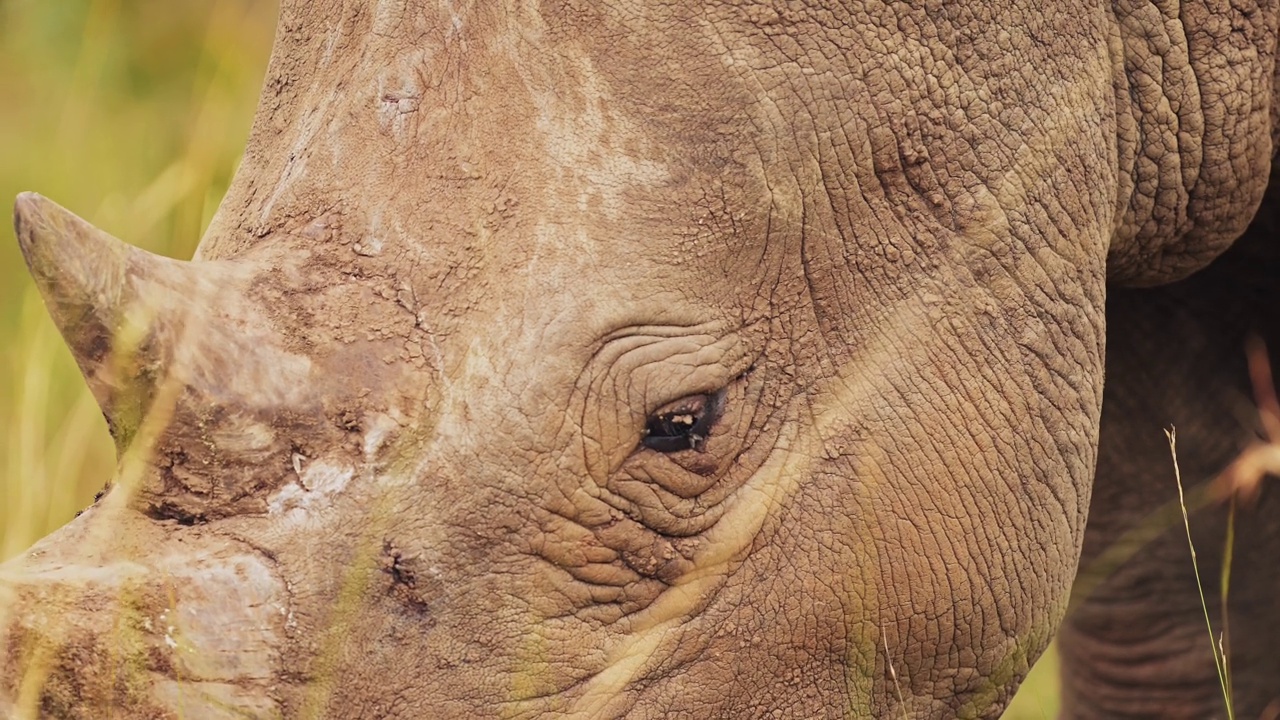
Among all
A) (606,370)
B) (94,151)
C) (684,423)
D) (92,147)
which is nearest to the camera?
(606,370)

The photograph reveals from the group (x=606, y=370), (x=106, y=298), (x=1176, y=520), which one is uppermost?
(x=106, y=298)

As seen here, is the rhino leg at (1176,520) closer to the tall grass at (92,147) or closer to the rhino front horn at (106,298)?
the tall grass at (92,147)

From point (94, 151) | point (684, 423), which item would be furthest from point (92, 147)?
point (684, 423)

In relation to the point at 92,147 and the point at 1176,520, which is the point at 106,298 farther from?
the point at 1176,520

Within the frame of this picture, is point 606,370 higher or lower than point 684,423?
higher

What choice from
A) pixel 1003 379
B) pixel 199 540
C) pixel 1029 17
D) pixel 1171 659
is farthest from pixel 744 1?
pixel 1171 659

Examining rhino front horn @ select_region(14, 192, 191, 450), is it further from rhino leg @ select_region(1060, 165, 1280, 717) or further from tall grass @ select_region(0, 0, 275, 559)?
rhino leg @ select_region(1060, 165, 1280, 717)
